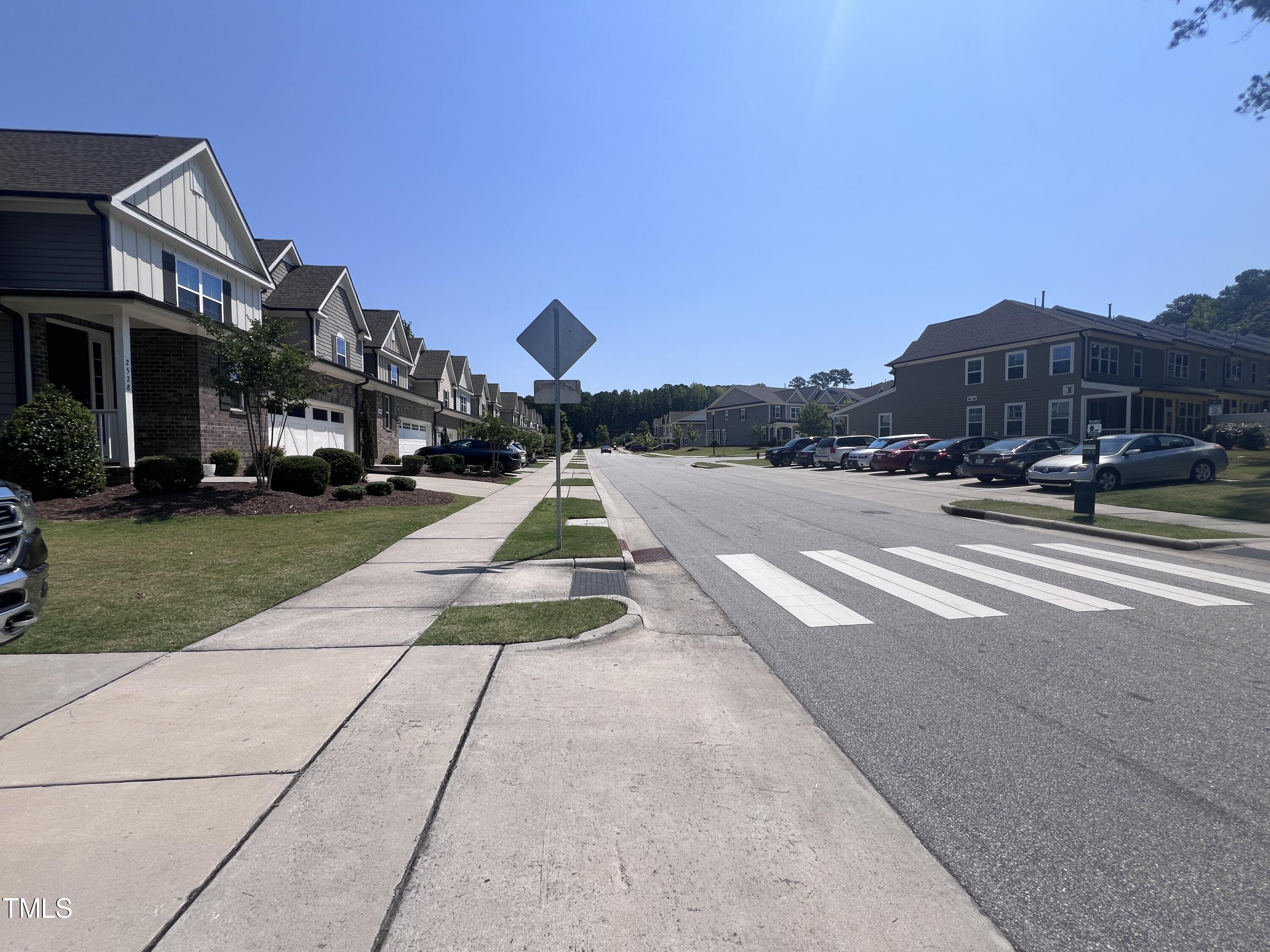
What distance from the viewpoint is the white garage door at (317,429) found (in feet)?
68.5

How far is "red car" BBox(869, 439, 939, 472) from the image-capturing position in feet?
94.3

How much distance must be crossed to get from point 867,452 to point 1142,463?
48.7 feet

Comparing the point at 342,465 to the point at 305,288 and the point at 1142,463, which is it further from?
the point at 1142,463

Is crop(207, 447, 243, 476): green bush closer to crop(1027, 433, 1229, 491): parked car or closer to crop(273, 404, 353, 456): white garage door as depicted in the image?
crop(273, 404, 353, 456): white garage door

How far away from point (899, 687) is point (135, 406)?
18.5 metres

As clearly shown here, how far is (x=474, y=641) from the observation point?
5191 mm

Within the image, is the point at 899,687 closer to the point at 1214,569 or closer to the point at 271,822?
the point at 271,822

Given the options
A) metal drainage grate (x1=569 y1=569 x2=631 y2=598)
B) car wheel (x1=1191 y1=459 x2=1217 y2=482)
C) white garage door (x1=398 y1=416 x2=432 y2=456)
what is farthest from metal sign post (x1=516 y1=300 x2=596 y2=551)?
white garage door (x1=398 y1=416 x2=432 y2=456)

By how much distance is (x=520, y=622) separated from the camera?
566cm

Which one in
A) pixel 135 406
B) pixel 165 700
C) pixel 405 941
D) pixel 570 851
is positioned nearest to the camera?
pixel 405 941

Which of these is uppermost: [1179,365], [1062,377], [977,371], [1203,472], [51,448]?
[1179,365]

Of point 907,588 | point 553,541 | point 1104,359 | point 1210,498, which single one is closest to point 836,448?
point 1104,359

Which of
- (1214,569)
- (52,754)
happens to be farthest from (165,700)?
(1214,569)

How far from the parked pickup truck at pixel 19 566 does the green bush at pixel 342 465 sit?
12.7 m
